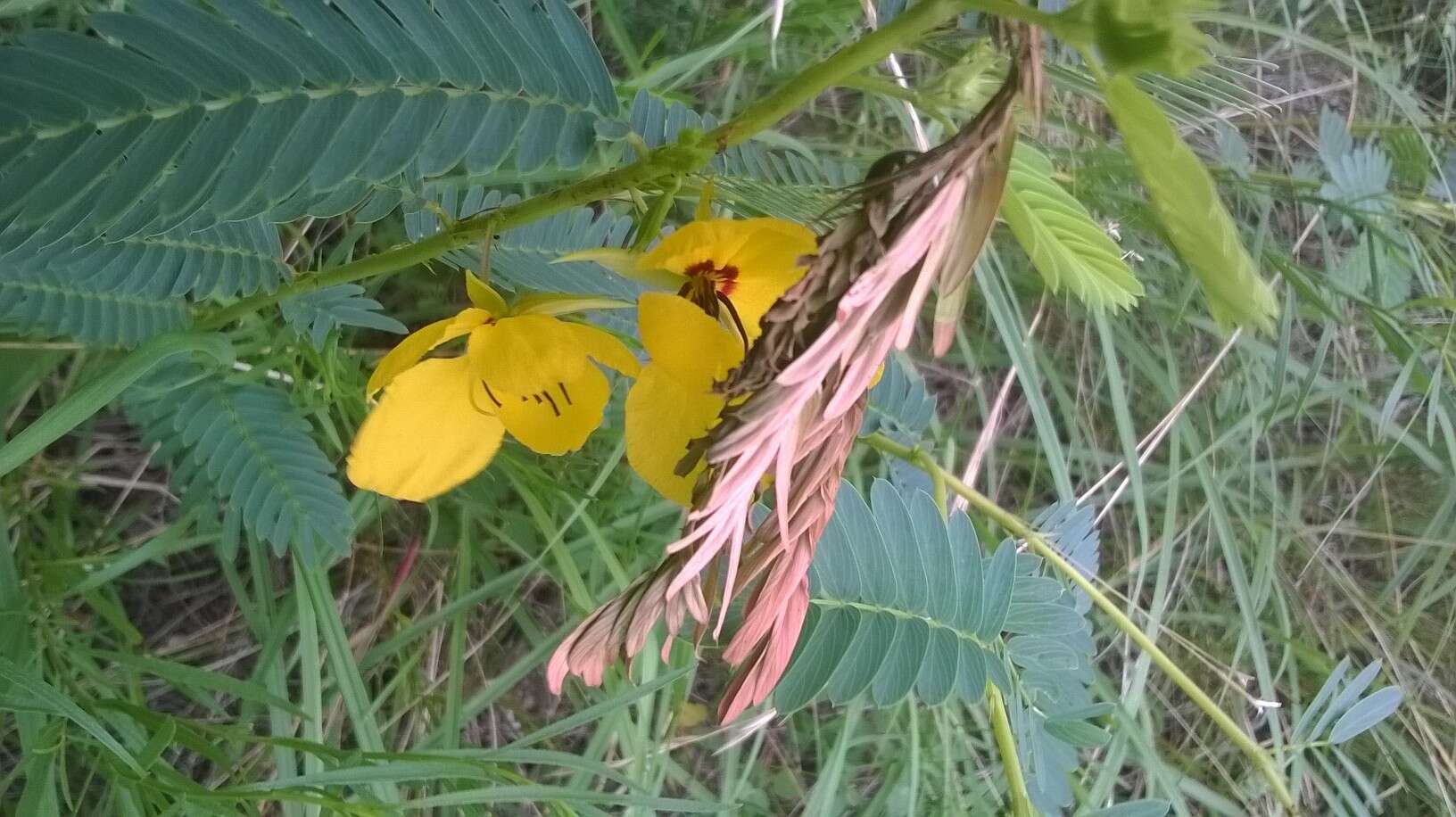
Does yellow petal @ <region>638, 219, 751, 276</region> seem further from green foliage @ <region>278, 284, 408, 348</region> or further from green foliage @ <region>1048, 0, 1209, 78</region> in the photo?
green foliage @ <region>278, 284, 408, 348</region>

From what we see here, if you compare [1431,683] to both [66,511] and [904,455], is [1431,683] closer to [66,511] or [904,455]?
[904,455]

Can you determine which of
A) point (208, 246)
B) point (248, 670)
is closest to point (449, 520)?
point (248, 670)

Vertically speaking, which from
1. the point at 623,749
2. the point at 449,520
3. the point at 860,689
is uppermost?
the point at 449,520

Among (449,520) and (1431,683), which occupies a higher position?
(449,520)

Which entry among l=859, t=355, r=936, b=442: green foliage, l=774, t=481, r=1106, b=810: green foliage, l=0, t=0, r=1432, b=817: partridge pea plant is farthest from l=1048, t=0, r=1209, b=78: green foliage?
l=859, t=355, r=936, b=442: green foliage

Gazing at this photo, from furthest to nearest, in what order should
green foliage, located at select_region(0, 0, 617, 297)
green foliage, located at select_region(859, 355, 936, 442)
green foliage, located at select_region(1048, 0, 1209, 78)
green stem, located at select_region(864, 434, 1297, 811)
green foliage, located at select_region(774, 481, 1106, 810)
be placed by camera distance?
green foliage, located at select_region(859, 355, 936, 442) < green stem, located at select_region(864, 434, 1297, 811) < green foliage, located at select_region(774, 481, 1106, 810) < green foliage, located at select_region(0, 0, 617, 297) < green foliage, located at select_region(1048, 0, 1209, 78)
